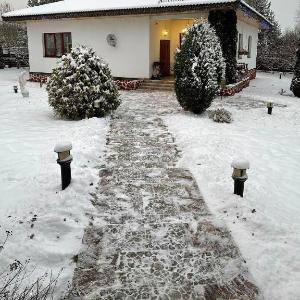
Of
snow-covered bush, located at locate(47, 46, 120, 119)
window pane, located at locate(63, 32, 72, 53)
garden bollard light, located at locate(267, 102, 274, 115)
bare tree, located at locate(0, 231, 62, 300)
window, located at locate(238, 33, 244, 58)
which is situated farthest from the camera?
window pane, located at locate(63, 32, 72, 53)

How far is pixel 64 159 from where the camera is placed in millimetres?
5262

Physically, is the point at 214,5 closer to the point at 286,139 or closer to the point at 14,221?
the point at 286,139

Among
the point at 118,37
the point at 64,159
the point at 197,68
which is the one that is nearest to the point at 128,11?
the point at 118,37

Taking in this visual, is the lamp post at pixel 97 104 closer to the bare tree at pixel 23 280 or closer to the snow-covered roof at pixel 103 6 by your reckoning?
the bare tree at pixel 23 280

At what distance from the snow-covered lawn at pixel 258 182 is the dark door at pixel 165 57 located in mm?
8416

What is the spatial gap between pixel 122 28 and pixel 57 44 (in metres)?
4.60

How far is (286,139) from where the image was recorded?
9062 millimetres

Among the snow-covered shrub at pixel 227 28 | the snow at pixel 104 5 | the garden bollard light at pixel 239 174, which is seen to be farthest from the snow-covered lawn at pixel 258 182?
the snow at pixel 104 5

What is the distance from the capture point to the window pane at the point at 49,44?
1989 cm

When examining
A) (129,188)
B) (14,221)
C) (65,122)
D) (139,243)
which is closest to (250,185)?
(129,188)

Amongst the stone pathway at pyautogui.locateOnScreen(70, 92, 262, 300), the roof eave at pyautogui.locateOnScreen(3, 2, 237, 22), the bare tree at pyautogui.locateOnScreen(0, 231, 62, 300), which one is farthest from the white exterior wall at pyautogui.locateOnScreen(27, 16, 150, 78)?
the bare tree at pyautogui.locateOnScreen(0, 231, 62, 300)

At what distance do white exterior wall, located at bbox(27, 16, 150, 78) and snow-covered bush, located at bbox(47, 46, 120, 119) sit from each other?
298 inches

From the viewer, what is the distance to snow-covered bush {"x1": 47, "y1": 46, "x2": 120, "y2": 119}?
31.8 feet

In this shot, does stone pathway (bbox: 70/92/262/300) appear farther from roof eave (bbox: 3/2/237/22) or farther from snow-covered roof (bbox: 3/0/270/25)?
snow-covered roof (bbox: 3/0/270/25)
